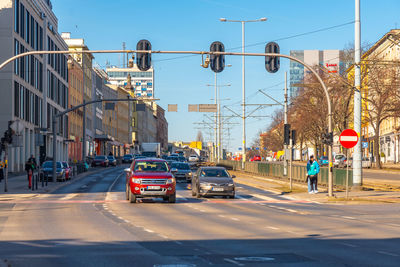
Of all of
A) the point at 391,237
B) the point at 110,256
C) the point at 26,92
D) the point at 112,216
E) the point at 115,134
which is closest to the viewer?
the point at 110,256

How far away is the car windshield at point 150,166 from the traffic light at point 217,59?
4.49m

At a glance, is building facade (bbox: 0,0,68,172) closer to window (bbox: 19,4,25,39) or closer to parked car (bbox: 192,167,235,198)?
window (bbox: 19,4,25,39)

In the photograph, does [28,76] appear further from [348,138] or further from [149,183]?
[348,138]

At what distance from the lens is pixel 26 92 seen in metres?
66.1

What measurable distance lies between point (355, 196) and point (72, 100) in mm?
74143

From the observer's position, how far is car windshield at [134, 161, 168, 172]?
28.0 meters

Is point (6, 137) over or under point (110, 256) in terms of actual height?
over

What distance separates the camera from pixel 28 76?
219ft

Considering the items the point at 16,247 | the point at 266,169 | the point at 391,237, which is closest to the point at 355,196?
the point at 391,237

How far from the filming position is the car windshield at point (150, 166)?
28016 mm

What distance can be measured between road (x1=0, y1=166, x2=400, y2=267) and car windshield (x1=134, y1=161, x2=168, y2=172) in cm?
188

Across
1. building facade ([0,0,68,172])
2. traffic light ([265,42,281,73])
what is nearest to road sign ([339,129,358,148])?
traffic light ([265,42,281,73])

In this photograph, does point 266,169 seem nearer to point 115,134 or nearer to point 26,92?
point 26,92

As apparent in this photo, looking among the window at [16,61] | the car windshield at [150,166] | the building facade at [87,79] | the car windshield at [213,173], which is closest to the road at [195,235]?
the car windshield at [150,166]
